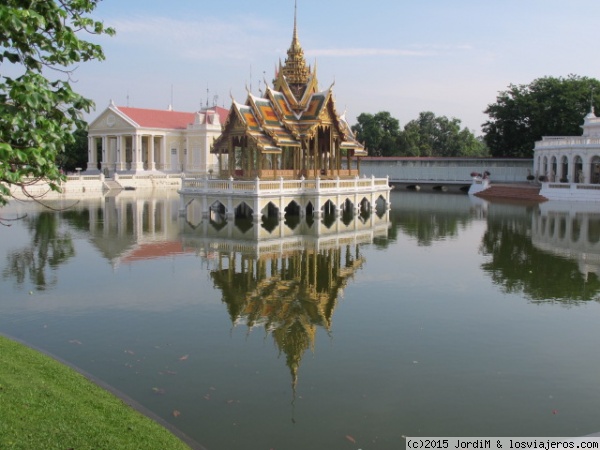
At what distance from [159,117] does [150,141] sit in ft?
11.6

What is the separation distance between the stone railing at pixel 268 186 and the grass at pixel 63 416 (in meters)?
16.9

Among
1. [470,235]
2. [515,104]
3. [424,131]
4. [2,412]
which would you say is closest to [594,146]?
[515,104]

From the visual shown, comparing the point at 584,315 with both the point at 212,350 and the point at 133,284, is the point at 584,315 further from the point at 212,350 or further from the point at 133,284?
the point at 133,284

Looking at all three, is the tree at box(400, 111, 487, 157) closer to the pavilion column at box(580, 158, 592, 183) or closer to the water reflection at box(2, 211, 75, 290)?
the pavilion column at box(580, 158, 592, 183)

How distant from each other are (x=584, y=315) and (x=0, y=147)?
403 inches

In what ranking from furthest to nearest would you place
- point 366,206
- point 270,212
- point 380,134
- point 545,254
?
point 380,134 → point 366,206 → point 270,212 → point 545,254

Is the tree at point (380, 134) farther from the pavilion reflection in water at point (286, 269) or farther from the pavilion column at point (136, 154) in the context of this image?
the pavilion reflection in water at point (286, 269)

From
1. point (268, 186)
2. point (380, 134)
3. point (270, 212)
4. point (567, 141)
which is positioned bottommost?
point (270, 212)

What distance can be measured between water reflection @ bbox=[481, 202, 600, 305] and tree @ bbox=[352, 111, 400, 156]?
119ft

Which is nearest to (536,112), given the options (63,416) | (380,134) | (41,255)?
(380,134)

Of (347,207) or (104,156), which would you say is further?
(104,156)

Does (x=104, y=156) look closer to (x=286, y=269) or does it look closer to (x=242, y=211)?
(x=242, y=211)

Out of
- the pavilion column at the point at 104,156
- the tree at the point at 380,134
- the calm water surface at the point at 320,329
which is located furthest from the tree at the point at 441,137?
the calm water surface at the point at 320,329

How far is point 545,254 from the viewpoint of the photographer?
1798 centimetres
